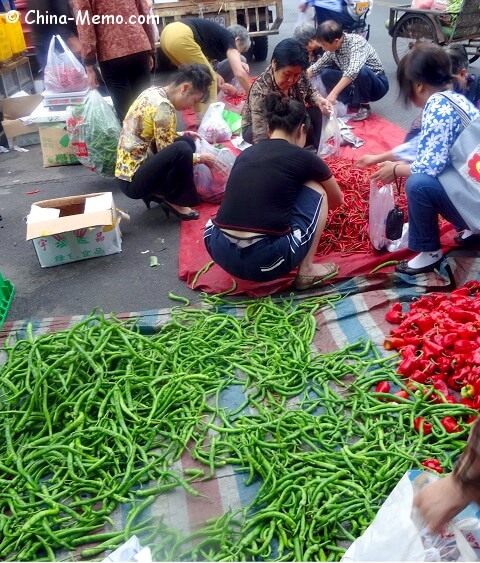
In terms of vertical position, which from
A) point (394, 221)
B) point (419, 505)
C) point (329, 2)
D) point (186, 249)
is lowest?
point (186, 249)

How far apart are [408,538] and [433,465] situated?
32.5 inches

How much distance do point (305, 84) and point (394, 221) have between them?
2145 millimetres

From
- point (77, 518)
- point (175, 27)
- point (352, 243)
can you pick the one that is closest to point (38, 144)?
point (175, 27)

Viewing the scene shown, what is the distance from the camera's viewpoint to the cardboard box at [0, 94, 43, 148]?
6.96 m

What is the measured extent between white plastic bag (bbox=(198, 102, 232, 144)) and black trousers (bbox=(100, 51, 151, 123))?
2.13 ft

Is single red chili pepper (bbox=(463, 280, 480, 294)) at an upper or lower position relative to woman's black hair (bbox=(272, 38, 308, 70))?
lower

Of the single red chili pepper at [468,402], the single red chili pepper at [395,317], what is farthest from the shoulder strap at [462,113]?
the single red chili pepper at [468,402]

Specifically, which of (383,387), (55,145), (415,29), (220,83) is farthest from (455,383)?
(415,29)

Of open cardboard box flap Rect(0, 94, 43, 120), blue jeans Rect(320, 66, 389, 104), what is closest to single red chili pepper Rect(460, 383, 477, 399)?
blue jeans Rect(320, 66, 389, 104)

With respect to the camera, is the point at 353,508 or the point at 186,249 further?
the point at 186,249

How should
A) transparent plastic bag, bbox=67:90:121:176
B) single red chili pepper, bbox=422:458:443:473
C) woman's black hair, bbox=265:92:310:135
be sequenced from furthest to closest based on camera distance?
transparent plastic bag, bbox=67:90:121:176, woman's black hair, bbox=265:92:310:135, single red chili pepper, bbox=422:458:443:473

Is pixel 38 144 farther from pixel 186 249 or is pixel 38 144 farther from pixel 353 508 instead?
pixel 353 508

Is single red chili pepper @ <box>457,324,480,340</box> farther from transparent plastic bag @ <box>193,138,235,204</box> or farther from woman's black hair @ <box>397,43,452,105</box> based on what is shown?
transparent plastic bag @ <box>193,138,235,204</box>

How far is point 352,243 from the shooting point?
4.03 metres
